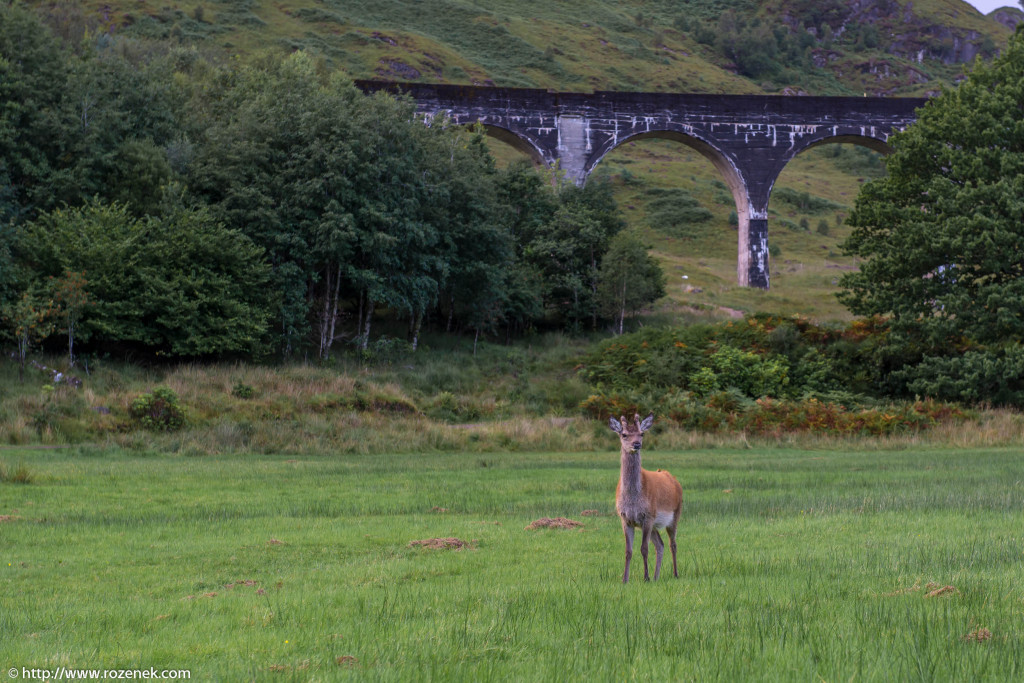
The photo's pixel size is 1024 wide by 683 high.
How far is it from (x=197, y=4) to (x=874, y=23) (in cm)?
13586

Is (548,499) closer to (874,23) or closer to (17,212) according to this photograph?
(17,212)

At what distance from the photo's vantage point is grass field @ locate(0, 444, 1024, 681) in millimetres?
5695

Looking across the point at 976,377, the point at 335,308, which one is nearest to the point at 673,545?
the point at 976,377

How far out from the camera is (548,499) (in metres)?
15.8

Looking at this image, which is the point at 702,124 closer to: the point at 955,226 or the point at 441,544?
the point at 955,226

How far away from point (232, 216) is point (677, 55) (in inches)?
4818

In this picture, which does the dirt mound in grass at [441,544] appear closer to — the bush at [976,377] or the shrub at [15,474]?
the shrub at [15,474]

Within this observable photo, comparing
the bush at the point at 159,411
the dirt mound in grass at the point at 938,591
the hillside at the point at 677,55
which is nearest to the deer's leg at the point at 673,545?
the dirt mound in grass at the point at 938,591

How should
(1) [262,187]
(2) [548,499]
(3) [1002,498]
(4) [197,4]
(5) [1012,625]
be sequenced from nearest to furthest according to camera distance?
(5) [1012,625] → (3) [1002,498] → (2) [548,499] → (1) [262,187] → (4) [197,4]

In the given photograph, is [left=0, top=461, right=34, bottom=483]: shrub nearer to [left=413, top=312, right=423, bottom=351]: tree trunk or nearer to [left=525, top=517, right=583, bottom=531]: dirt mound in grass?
[left=525, top=517, right=583, bottom=531]: dirt mound in grass

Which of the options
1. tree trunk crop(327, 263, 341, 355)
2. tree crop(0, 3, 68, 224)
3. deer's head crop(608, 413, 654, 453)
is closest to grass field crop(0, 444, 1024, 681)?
deer's head crop(608, 413, 654, 453)

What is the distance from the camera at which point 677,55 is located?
14638cm

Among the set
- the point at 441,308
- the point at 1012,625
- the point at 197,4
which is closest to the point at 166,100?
the point at 441,308

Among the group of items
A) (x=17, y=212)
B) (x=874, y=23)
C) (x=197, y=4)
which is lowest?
(x=17, y=212)
